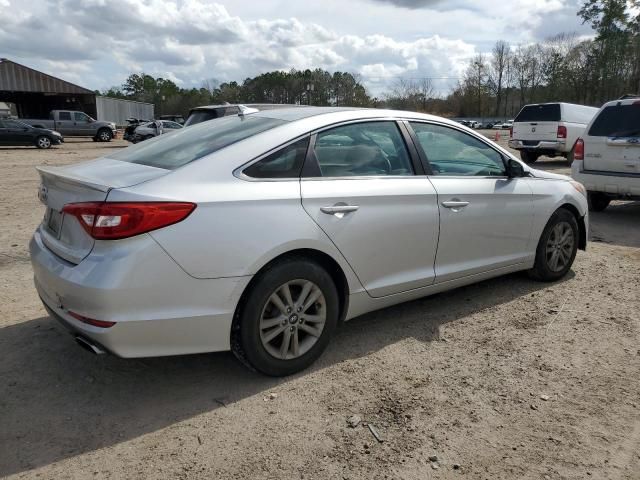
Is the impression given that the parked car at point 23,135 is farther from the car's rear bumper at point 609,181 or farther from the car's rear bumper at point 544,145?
the car's rear bumper at point 609,181

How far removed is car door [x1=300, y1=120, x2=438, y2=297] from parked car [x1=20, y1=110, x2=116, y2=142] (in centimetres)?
3124

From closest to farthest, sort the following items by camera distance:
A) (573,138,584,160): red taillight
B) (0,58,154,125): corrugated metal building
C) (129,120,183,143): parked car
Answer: (573,138,584,160): red taillight, (129,120,183,143): parked car, (0,58,154,125): corrugated metal building

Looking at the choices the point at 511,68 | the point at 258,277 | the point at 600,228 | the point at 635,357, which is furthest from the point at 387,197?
the point at 511,68

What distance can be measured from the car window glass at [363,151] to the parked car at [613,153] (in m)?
5.52

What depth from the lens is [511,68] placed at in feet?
291

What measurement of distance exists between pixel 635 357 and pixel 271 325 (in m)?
2.53

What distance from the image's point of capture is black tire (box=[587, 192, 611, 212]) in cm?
923

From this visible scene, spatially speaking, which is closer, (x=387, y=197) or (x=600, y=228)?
(x=387, y=197)

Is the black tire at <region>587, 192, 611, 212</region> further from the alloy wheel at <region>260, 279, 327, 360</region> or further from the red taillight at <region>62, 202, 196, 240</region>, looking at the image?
the red taillight at <region>62, 202, 196, 240</region>

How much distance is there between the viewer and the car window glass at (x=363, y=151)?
354cm

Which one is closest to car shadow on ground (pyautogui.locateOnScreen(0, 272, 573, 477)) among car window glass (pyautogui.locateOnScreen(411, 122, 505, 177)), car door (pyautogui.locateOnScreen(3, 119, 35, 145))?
car window glass (pyautogui.locateOnScreen(411, 122, 505, 177))

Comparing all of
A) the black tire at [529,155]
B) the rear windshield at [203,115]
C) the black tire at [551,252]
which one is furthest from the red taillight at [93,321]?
the black tire at [529,155]

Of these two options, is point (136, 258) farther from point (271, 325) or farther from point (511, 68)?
point (511, 68)

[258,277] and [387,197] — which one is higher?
[387,197]
